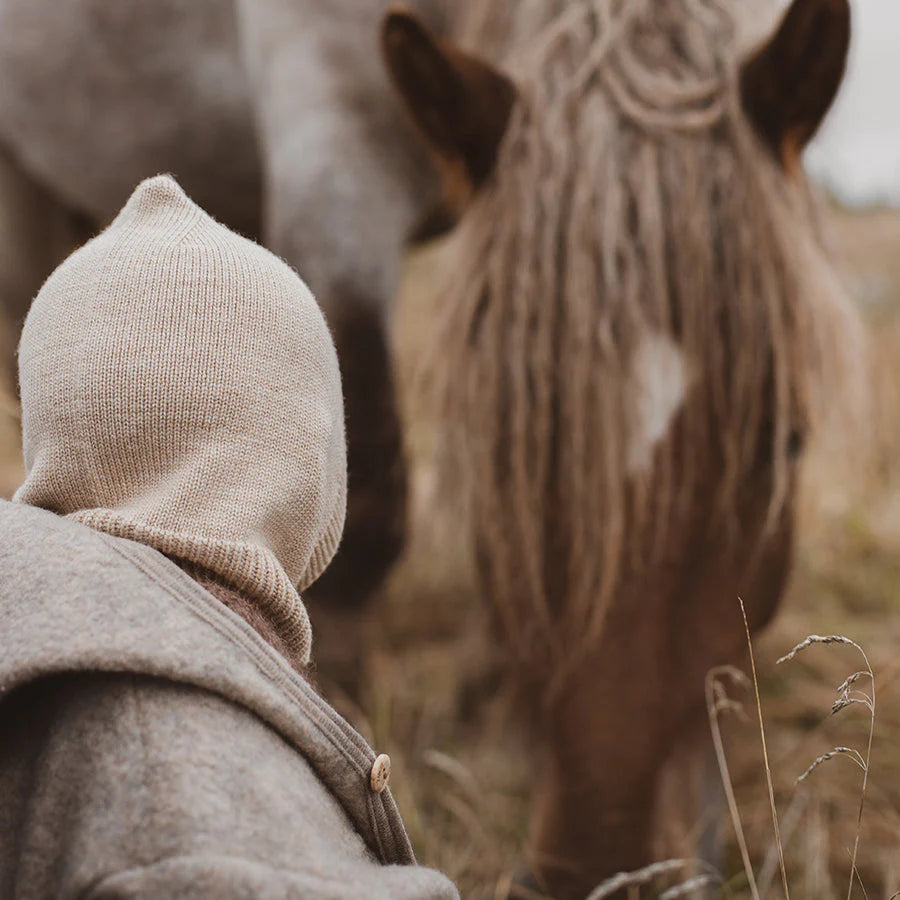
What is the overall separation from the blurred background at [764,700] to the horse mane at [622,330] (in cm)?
18

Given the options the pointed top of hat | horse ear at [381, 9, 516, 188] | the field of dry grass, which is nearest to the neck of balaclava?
the pointed top of hat

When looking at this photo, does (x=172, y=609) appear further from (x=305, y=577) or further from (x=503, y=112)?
(x=503, y=112)

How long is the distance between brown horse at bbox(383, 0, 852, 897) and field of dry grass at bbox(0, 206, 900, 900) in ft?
0.60


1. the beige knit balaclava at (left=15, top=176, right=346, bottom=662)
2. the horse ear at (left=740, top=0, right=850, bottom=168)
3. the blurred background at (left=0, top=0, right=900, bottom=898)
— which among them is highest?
the horse ear at (left=740, top=0, right=850, bottom=168)

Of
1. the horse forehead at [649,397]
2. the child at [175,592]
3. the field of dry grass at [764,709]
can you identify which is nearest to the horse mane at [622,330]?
the horse forehead at [649,397]

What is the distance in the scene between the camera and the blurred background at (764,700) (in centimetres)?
146

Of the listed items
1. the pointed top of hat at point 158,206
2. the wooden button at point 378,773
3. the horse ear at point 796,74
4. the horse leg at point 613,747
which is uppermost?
the horse ear at point 796,74

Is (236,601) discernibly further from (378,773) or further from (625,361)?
(625,361)

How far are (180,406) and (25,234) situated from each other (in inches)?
78.1

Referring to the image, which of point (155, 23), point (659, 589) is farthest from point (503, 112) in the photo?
point (155, 23)

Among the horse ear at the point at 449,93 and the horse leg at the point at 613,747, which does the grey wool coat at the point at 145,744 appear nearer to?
the horse leg at the point at 613,747

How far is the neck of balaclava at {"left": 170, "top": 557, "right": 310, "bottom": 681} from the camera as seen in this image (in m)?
0.59

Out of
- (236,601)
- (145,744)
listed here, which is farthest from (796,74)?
(145,744)

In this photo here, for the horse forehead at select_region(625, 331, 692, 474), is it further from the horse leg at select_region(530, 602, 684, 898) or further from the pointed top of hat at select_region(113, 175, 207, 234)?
the pointed top of hat at select_region(113, 175, 207, 234)
